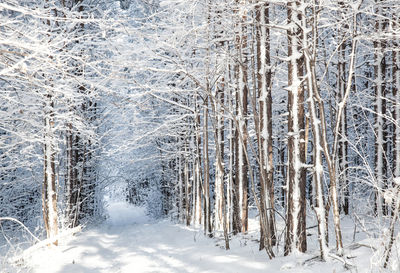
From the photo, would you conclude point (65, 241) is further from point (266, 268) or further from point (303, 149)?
point (303, 149)

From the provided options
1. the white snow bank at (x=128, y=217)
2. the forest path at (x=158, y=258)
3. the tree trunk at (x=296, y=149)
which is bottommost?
the white snow bank at (x=128, y=217)

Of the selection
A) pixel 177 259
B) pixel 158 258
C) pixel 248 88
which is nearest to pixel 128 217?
pixel 158 258

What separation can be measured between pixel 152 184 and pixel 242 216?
2292 centimetres

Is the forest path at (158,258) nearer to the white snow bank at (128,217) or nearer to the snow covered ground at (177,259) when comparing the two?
the snow covered ground at (177,259)

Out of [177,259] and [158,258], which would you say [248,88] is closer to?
[177,259]

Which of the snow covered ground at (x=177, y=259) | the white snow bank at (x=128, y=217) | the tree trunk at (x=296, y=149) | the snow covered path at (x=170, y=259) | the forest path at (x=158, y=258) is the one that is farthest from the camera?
the white snow bank at (x=128, y=217)

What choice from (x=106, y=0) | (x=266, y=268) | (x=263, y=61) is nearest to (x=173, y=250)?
(x=266, y=268)

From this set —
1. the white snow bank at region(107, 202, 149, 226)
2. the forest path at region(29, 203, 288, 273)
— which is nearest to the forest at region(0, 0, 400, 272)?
the forest path at region(29, 203, 288, 273)

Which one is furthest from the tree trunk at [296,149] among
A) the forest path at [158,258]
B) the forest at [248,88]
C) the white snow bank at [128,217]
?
the white snow bank at [128,217]

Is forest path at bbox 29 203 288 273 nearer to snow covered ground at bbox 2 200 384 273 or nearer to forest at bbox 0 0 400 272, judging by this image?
snow covered ground at bbox 2 200 384 273

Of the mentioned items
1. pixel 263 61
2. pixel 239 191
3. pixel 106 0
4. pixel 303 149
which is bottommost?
pixel 239 191

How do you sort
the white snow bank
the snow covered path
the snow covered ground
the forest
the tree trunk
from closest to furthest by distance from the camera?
1. the forest
2. the snow covered ground
3. the snow covered path
4. the tree trunk
5. the white snow bank

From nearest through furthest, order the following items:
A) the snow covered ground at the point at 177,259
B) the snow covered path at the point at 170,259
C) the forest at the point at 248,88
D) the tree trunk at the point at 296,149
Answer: the forest at the point at 248,88 → the snow covered ground at the point at 177,259 → the snow covered path at the point at 170,259 → the tree trunk at the point at 296,149

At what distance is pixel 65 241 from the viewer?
1310cm
